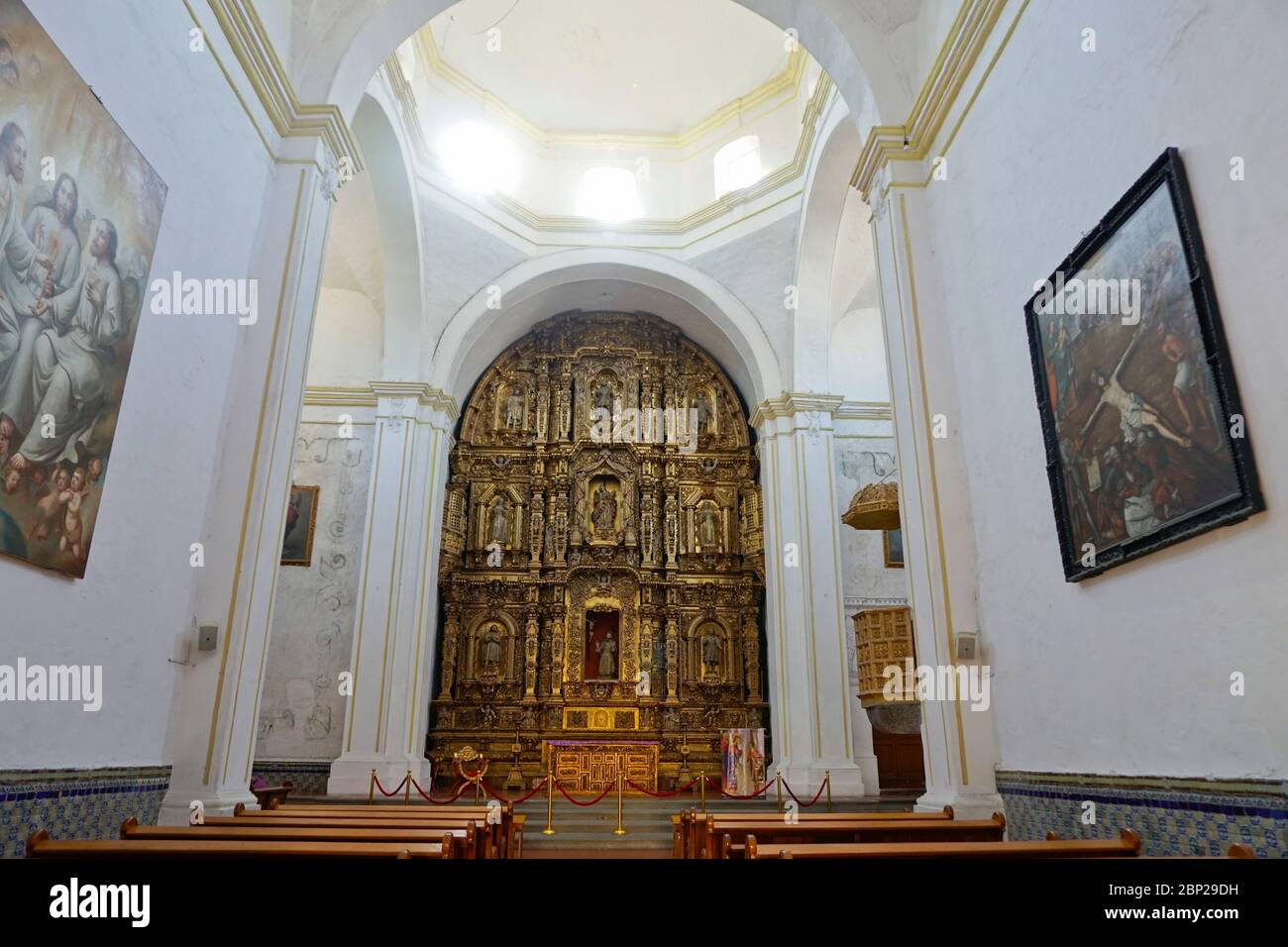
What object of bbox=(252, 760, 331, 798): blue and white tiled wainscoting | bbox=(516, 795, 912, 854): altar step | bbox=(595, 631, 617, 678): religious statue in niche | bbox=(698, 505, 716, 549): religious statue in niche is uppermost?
bbox=(698, 505, 716, 549): religious statue in niche

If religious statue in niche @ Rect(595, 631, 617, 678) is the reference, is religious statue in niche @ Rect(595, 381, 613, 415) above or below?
above

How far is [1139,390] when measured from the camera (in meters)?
4.08

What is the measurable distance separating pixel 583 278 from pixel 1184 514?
12134mm

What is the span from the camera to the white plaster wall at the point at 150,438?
4258 millimetres

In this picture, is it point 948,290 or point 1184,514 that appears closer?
point 1184,514

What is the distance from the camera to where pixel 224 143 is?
239 inches

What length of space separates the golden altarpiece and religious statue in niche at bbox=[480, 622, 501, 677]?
0.08 feet

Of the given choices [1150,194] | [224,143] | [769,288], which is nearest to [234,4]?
[224,143]

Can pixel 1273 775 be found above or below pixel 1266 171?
below

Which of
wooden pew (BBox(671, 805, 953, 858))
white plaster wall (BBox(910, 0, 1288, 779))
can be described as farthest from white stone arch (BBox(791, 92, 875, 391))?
wooden pew (BBox(671, 805, 953, 858))

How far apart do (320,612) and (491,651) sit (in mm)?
3024

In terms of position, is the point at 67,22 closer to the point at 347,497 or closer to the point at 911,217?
the point at 911,217

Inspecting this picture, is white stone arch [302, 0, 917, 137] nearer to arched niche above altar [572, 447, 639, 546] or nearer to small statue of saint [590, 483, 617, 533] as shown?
arched niche above altar [572, 447, 639, 546]

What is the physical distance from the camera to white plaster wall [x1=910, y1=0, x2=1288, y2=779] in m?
3.34
